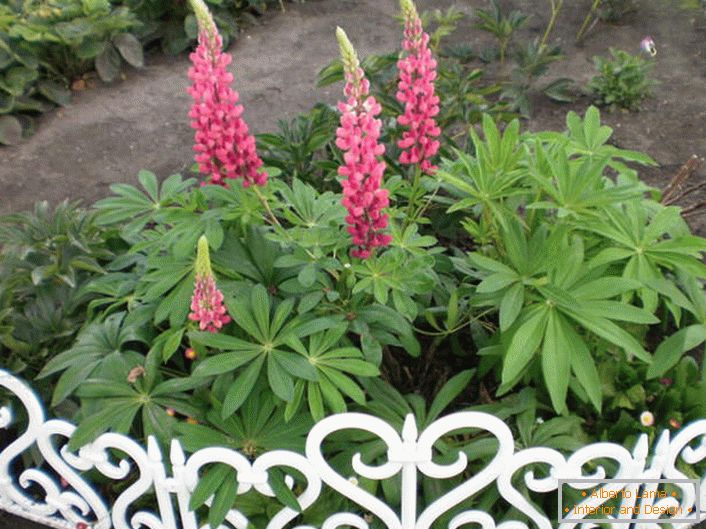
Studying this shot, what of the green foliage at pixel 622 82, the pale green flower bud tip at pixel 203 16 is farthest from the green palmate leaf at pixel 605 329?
the green foliage at pixel 622 82

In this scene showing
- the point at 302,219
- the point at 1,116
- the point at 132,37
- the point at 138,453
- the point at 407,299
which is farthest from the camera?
the point at 132,37

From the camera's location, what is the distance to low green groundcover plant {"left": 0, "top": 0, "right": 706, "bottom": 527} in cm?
194

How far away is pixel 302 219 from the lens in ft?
7.27

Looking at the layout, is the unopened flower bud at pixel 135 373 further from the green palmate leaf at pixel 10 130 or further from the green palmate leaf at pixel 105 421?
the green palmate leaf at pixel 10 130

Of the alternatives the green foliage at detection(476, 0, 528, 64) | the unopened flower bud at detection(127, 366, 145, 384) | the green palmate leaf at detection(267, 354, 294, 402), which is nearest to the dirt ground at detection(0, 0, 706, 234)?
the green foliage at detection(476, 0, 528, 64)

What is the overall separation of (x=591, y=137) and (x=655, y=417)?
935mm

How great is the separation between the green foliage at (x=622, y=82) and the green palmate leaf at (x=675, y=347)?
8.50 feet

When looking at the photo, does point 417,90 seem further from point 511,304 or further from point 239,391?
point 239,391

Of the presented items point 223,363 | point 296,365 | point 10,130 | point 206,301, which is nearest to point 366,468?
Answer: point 296,365

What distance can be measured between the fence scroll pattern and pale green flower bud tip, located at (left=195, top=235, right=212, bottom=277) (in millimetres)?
433

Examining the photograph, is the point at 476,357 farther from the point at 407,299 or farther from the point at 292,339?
the point at 292,339

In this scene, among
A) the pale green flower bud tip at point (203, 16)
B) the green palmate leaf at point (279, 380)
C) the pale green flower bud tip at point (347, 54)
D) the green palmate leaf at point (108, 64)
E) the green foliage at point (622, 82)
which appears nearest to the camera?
the pale green flower bud tip at point (347, 54)

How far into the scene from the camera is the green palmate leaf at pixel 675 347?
2086mm

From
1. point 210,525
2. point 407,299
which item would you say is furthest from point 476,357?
point 210,525
